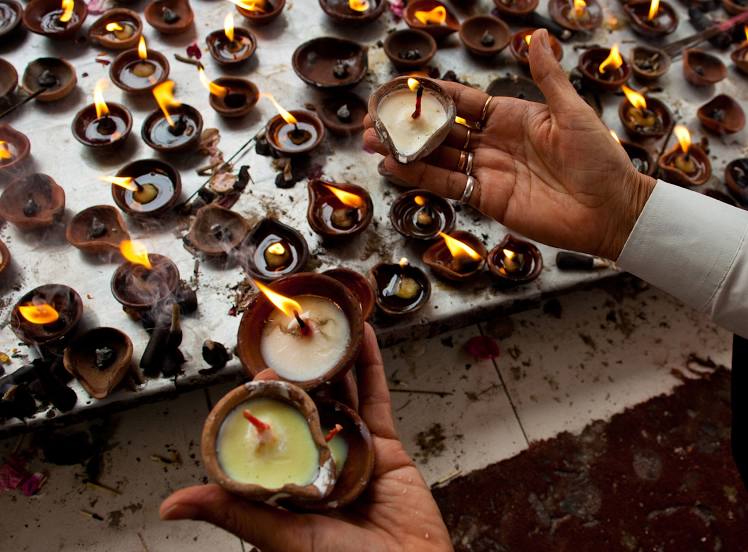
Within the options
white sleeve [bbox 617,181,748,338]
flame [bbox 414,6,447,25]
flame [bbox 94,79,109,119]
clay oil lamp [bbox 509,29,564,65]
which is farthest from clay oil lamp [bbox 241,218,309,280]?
clay oil lamp [bbox 509,29,564,65]

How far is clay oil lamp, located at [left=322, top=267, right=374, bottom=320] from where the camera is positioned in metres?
3.18

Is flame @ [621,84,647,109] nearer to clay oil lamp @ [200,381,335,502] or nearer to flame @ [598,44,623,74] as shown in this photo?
flame @ [598,44,623,74]

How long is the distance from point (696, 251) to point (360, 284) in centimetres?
161

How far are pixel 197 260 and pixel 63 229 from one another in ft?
2.75

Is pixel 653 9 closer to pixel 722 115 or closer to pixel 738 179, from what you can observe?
pixel 722 115

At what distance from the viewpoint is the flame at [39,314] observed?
3074 millimetres

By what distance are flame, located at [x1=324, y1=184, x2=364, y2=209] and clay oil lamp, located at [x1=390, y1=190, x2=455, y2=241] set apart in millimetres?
207

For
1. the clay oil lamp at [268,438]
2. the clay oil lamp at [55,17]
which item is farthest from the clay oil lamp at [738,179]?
the clay oil lamp at [55,17]

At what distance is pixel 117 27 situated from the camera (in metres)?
4.18

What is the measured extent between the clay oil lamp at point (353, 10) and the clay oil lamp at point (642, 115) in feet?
6.13

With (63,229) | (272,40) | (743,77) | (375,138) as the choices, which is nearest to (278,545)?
(375,138)

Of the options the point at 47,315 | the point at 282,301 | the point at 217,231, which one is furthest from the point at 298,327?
the point at 47,315

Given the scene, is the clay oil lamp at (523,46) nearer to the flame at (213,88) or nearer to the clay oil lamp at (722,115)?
the clay oil lamp at (722,115)

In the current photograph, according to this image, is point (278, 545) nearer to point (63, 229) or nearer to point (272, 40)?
point (63, 229)
